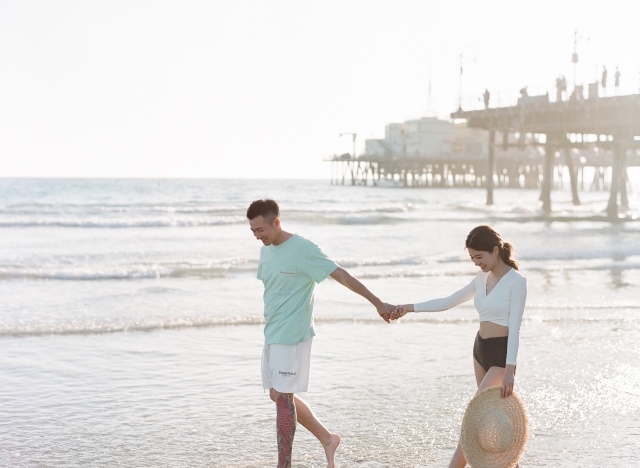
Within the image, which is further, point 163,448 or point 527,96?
point 527,96

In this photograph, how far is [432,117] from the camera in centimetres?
10175

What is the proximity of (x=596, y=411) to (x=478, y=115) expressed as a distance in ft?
131

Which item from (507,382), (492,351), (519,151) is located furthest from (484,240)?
(519,151)

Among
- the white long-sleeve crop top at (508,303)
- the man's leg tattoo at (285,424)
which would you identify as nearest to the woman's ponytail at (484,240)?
the white long-sleeve crop top at (508,303)

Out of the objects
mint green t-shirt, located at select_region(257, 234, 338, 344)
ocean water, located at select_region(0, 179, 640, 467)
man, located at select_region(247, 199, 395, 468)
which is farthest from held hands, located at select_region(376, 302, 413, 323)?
ocean water, located at select_region(0, 179, 640, 467)

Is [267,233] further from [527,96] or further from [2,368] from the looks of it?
[527,96]

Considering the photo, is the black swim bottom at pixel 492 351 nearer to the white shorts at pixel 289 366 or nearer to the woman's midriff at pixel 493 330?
the woman's midriff at pixel 493 330

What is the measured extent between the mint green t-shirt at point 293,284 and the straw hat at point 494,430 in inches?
37.8

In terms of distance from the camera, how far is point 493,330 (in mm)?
4242

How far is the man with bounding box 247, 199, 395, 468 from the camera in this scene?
14.3ft

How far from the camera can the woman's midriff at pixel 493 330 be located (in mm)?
4223

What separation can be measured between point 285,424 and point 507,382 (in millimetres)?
1203

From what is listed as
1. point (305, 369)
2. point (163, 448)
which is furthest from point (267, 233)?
point (163, 448)

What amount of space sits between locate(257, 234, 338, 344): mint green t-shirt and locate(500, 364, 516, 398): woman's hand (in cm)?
103
